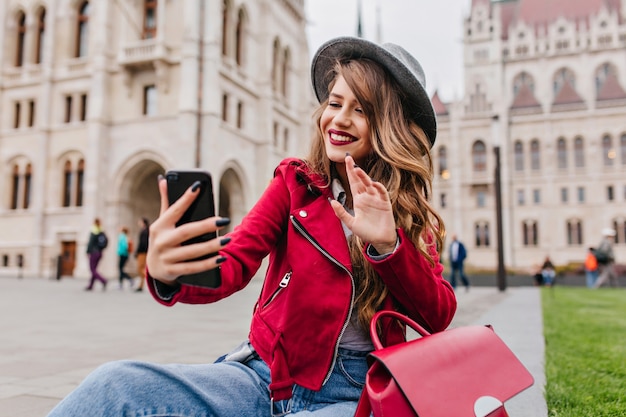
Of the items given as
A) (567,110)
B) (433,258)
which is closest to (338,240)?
(433,258)

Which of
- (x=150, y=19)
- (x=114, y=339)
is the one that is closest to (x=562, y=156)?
(x=150, y=19)

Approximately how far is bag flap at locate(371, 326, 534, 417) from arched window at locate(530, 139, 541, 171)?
165 ft

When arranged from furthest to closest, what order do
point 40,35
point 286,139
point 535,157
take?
point 535,157 → point 286,139 → point 40,35

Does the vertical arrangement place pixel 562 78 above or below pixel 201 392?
above

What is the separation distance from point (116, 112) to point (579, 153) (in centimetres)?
4039

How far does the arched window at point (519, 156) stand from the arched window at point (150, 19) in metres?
35.7

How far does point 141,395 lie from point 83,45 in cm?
2688

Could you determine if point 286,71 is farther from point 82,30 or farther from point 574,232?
point 574,232

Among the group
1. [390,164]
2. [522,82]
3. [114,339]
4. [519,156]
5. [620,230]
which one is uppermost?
[522,82]

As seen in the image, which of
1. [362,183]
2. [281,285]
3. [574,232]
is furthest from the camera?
[574,232]

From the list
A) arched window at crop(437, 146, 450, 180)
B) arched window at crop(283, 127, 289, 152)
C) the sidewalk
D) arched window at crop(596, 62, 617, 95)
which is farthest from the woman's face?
arched window at crop(596, 62, 617, 95)

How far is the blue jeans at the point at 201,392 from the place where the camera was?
1.19 metres

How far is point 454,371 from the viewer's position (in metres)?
1.28

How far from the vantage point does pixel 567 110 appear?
4778 cm
